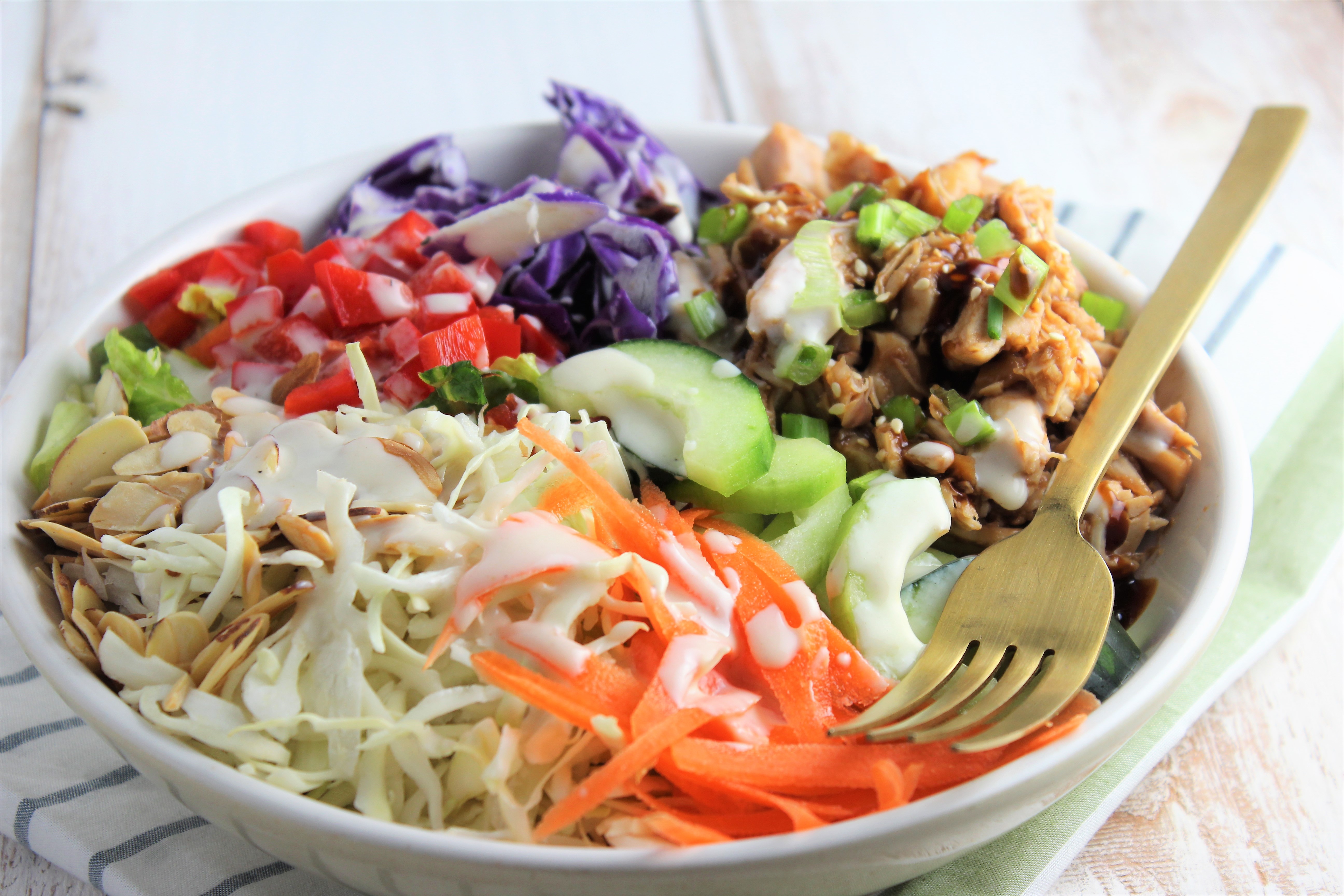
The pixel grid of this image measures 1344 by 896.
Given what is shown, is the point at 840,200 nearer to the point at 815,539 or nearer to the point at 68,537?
the point at 815,539

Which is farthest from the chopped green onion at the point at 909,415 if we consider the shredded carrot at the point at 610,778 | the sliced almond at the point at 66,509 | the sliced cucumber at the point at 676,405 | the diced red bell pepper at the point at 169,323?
the diced red bell pepper at the point at 169,323

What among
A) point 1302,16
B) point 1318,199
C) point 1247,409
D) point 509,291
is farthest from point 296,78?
point 1302,16

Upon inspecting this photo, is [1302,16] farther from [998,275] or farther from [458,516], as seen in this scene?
[458,516]

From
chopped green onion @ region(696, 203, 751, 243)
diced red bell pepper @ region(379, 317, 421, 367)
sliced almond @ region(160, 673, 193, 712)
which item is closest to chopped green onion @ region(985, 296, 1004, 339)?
chopped green onion @ region(696, 203, 751, 243)

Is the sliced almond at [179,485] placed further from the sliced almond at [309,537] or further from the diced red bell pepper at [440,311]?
the diced red bell pepper at [440,311]

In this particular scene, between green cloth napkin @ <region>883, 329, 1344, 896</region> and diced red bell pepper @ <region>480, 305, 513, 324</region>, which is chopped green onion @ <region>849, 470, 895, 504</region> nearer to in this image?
green cloth napkin @ <region>883, 329, 1344, 896</region>

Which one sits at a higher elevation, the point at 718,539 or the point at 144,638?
the point at 718,539

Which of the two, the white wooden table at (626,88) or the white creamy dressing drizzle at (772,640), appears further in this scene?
the white wooden table at (626,88)
